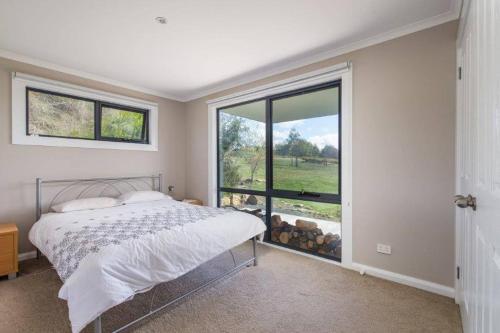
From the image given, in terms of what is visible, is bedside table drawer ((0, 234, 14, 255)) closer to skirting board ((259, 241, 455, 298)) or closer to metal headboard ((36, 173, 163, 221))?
metal headboard ((36, 173, 163, 221))

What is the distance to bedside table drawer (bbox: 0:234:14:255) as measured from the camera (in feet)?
8.11

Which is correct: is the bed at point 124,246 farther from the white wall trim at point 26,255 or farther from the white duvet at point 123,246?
the white wall trim at point 26,255

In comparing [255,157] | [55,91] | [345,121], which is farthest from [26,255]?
[345,121]

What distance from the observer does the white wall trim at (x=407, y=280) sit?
218 cm

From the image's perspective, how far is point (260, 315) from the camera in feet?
6.34

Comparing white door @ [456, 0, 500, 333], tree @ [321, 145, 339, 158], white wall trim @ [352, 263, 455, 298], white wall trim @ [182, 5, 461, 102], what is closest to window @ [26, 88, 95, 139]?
white wall trim @ [182, 5, 461, 102]

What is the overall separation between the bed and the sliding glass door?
2.81 feet

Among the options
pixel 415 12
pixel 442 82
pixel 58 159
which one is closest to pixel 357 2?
pixel 415 12

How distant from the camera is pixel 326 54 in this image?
2.91 metres

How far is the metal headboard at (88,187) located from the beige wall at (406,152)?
338 cm

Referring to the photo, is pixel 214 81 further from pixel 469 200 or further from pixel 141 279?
pixel 469 200

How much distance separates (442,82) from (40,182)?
4.65 meters

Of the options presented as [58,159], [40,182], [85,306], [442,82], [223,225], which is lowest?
[85,306]

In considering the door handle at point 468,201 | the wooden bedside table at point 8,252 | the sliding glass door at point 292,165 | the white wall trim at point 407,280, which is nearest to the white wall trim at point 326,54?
the sliding glass door at point 292,165
